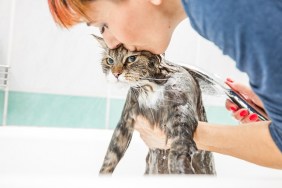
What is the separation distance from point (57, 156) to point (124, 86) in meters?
0.32

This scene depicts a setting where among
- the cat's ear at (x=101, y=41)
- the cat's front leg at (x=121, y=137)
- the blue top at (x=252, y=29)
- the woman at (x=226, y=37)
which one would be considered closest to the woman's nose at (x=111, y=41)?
the woman at (x=226, y=37)

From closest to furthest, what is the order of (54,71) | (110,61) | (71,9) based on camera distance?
1. (71,9)
2. (110,61)
3. (54,71)

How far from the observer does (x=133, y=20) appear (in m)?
0.83

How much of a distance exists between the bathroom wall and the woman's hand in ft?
0.15

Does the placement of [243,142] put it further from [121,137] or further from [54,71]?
[54,71]

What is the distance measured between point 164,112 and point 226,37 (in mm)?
743

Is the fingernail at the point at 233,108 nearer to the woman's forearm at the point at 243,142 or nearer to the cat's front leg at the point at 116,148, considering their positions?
the woman's forearm at the point at 243,142

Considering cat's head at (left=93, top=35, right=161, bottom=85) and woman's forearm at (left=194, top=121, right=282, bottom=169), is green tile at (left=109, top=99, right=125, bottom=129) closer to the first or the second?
cat's head at (left=93, top=35, right=161, bottom=85)

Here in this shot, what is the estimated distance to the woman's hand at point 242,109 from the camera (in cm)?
111

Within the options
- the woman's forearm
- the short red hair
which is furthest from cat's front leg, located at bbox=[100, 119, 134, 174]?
the short red hair

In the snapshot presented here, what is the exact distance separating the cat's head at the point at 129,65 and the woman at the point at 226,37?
5 centimetres

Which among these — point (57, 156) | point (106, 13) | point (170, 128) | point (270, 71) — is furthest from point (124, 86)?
point (270, 71)

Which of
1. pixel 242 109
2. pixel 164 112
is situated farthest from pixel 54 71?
pixel 242 109

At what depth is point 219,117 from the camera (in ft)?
4.43
